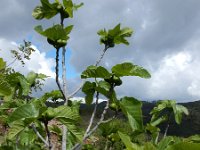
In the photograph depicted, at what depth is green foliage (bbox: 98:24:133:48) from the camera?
13.8 ft

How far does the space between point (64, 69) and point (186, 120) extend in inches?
1044

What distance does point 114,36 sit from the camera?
4.28m

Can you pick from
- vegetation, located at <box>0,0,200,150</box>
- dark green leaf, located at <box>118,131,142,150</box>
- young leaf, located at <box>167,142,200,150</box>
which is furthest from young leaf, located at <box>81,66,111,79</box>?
young leaf, located at <box>167,142,200,150</box>

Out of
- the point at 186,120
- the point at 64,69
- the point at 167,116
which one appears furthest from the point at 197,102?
the point at 64,69

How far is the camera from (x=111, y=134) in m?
5.76

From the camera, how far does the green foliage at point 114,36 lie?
166 inches

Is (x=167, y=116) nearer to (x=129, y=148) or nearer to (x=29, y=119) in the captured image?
(x=29, y=119)

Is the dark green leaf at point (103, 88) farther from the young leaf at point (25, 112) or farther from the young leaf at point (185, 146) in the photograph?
the young leaf at point (185, 146)

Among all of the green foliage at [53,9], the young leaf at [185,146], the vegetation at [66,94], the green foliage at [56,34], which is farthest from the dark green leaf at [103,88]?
the young leaf at [185,146]

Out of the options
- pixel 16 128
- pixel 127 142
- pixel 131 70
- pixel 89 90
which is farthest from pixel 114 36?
pixel 127 142

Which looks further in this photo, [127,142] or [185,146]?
[127,142]

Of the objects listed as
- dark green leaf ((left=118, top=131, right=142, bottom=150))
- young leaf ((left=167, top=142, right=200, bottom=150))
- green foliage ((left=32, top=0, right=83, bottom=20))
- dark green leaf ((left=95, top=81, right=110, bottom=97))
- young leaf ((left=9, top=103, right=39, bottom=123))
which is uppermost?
green foliage ((left=32, top=0, right=83, bottom=20))

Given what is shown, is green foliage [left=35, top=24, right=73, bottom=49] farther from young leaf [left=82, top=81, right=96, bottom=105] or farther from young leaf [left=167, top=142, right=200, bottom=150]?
young leaf [left=167, top=142, right=200, bottom=150]

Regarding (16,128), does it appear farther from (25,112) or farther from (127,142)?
(127,142)
